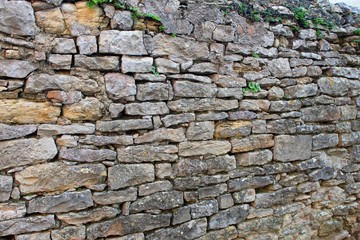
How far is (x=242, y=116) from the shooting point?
3.04m

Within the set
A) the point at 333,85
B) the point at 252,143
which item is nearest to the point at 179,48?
the point at 252,143

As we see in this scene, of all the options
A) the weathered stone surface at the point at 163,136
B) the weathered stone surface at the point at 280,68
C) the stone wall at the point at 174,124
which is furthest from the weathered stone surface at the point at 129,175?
the weathered stone surface at the point at 280,68

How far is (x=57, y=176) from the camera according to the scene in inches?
93.4

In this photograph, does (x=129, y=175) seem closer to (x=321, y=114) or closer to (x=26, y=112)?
(x=26, y=112)

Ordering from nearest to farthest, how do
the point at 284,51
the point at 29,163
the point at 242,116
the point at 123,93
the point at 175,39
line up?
1. the point at 29,163
2. the point at 123,93
3. the point at 175,39
4. the point at 242,116
5. the point at 284,51

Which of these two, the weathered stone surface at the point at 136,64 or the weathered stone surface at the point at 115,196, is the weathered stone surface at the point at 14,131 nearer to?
the weathered stone surface at the point at 115,196

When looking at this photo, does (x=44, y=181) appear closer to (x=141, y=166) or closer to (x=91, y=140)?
(x=91, y=140)

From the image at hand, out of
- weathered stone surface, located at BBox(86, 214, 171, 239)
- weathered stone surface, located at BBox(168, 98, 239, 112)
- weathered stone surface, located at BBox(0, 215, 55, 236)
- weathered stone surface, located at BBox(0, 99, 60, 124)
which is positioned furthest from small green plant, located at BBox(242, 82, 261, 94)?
weathered stone surface, located at BBox(0, 215, 55, 236)

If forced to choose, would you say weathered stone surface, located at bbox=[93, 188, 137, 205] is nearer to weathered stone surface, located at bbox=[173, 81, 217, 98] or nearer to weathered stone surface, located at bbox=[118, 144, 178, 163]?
weathered stone surface, located at bbox=[118, 144, 178, 163]

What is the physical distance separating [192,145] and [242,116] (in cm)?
57

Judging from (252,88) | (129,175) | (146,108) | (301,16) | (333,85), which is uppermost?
(301,16)

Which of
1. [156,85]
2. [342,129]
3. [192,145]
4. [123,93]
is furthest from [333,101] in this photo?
[123,93]

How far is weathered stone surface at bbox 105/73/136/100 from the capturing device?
252 cm

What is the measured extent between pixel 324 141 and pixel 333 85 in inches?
24.1
